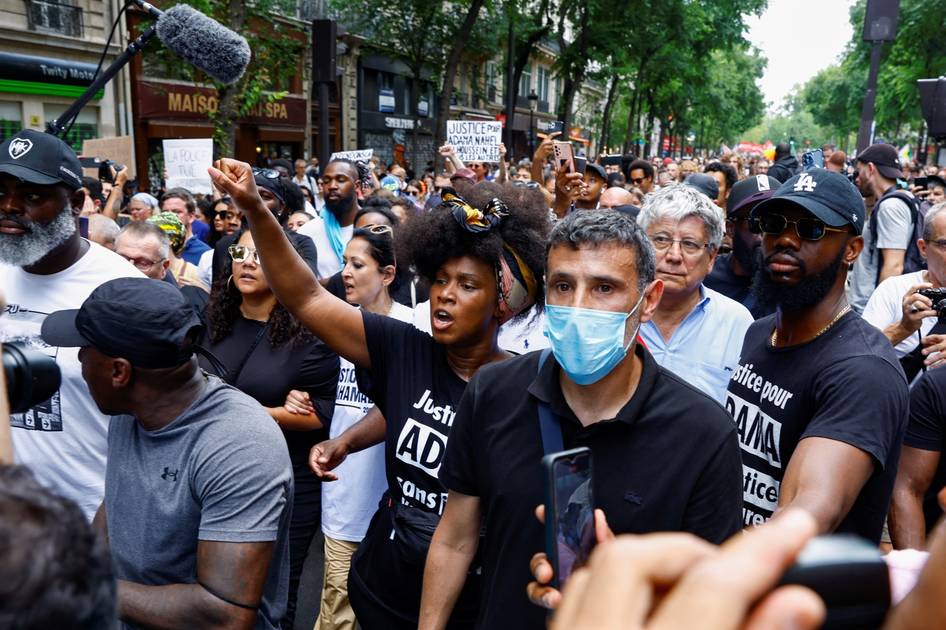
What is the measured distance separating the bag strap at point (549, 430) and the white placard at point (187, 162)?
8.88m

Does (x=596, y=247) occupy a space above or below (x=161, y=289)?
above

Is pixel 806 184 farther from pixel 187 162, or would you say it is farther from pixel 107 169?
pixel 187 162

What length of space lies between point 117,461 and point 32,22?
18946 mm

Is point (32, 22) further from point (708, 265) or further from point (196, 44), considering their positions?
point (708, 265)

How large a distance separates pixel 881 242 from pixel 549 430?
5.28 m

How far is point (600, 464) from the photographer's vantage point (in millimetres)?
2029

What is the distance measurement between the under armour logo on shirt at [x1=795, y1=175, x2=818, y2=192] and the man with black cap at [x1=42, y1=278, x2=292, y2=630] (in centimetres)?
204

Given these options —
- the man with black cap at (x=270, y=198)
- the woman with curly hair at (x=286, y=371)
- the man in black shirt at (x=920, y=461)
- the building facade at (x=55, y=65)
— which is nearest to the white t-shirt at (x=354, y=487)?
the woman with curly hair at (x=286, y=371)

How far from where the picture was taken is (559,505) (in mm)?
1511

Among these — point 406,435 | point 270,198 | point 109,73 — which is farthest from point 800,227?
point 270,198

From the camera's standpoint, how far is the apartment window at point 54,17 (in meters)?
17.8

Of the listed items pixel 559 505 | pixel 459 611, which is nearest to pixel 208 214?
pixel 459 611

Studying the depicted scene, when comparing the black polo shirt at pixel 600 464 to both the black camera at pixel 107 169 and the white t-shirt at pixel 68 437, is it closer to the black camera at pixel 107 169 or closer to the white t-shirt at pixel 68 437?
the white t-shirt at pixel 68 437

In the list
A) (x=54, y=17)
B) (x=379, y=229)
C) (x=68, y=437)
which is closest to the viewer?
(x=68, y=437)
